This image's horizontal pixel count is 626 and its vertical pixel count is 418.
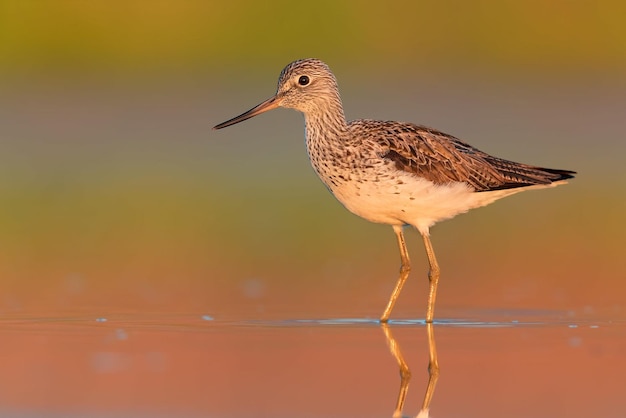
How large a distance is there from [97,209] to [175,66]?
42.5ft

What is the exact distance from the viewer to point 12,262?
1286 centimetres

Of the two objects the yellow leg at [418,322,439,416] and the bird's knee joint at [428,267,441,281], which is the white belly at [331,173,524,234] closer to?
the bird's knee joint at [428,267,441,281]

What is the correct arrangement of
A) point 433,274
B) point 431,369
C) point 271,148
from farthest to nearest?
point 271,148 < point 433,274 < point 431,369

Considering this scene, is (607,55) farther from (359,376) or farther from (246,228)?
(359,376)

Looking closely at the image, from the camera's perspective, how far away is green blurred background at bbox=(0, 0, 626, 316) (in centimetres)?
1205

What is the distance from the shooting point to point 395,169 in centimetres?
1073

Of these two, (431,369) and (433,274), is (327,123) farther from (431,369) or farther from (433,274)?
(431,369)

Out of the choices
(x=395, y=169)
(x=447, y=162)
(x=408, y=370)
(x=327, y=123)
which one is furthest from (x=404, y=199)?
(x=408, y=370)

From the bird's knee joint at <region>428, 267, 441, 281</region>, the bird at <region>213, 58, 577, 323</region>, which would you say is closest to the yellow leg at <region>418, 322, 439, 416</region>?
the bird at <region>213, 58, 577, 323</region>

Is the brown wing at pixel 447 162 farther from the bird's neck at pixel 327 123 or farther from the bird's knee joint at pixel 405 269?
the bird's knee joint at pixel 405 269

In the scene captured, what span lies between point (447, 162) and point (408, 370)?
114 inches

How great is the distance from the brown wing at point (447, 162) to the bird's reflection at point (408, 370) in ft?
4.45

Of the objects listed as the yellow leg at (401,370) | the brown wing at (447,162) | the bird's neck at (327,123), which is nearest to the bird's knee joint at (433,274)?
the brown wing at (447,162)

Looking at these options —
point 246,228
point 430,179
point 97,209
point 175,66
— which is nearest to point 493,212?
point 246,228
